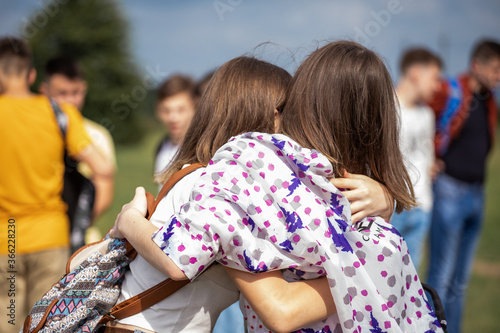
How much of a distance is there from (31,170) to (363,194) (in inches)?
97.1

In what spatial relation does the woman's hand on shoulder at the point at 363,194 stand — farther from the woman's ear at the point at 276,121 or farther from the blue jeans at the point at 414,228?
the blue jeans at the point at 414,228

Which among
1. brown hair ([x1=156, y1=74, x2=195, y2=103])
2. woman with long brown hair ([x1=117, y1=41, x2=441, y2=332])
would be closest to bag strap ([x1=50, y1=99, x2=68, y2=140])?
brown hair ([x1=156, y1=74, x2=195, y2=103])

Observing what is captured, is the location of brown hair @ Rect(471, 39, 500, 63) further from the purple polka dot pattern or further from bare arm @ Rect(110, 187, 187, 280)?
bare arm @ Rect(110, 187, 187, 280)

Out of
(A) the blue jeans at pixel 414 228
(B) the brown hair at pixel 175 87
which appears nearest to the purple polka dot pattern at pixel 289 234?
(B) the brown hair at pixel 175 87

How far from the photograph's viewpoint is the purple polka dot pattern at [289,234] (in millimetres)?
1480

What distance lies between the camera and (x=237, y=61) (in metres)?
1.88

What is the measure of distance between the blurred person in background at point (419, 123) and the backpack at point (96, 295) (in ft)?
11.5

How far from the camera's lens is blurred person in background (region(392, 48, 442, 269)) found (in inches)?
189

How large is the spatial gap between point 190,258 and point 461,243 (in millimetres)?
4425

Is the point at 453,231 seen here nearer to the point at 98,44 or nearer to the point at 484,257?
the point at 484,257

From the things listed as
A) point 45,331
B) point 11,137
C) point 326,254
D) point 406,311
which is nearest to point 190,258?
point 326,254

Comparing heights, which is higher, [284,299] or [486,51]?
[486,51]

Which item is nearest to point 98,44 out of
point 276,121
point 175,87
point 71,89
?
point 71,89

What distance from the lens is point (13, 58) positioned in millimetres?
3400
